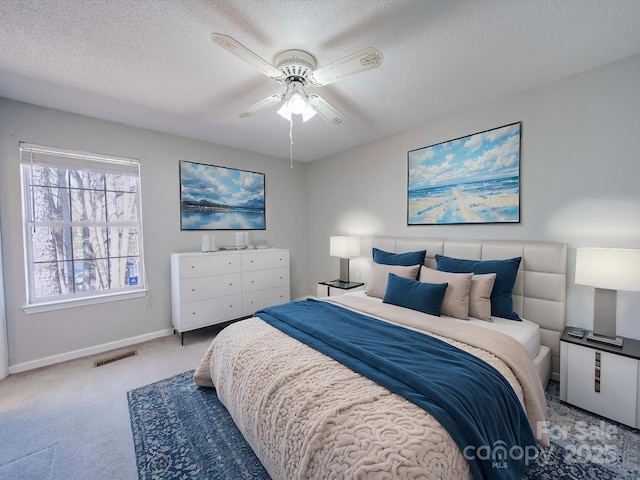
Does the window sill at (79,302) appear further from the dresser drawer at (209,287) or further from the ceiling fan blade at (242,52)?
the ceiling fan blade at (242,52)

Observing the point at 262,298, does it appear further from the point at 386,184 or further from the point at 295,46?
the point at 295,46

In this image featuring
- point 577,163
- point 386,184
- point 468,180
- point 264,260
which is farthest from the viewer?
point 264,260

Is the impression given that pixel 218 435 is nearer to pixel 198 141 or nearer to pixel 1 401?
pixel 1 401

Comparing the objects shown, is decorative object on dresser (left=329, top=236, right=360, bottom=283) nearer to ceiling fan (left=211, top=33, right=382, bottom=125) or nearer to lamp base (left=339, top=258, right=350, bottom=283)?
lamp base (left=339, top=258, right=350, bottom=283)

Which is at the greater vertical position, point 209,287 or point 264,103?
point 264,103

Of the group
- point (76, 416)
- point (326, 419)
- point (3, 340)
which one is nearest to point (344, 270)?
point (326, 419)

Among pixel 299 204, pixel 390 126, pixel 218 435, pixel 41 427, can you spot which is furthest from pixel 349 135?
pixel 41 427

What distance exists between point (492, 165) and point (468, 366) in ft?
6.75

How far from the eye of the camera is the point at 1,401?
6.87 ft

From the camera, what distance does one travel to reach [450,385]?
1.18 metres

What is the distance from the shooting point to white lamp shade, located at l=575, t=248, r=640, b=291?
5.62ft

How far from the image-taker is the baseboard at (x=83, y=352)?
2.54 metres

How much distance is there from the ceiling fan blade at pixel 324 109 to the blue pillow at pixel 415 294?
152 centimetres

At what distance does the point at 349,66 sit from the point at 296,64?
44 cm
